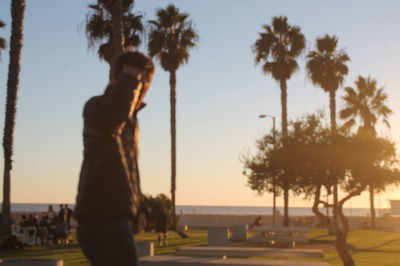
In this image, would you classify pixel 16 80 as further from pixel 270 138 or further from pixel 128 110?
pixel 128 110

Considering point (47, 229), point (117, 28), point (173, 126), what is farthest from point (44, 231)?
point (173, 126)

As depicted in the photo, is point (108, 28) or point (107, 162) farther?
point (108, 28)

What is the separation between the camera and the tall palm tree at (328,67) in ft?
141

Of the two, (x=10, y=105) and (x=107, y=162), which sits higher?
(x=10, y=105)

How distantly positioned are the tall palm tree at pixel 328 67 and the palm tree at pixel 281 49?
4.36 feet

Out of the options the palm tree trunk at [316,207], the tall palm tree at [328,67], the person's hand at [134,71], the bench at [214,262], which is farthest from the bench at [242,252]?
the tall palm tree at [328,67]

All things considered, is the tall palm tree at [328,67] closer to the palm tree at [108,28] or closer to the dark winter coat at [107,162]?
the palm tree at [108,28]

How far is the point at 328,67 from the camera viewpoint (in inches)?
1704

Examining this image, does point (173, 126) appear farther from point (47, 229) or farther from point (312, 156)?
point (312, 156)

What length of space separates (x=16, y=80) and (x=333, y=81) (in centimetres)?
2557

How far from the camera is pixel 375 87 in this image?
47469 mm

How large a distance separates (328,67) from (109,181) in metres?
41.8

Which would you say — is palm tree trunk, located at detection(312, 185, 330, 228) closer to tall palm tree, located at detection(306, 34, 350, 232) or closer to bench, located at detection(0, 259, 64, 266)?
bench, located at detection(0, 259, 64, 266)

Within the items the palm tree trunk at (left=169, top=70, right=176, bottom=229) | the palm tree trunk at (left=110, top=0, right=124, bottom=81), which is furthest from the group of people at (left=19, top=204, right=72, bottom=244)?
the palm tree trunk at (left=110, top=0, right=124, bottom=81)
